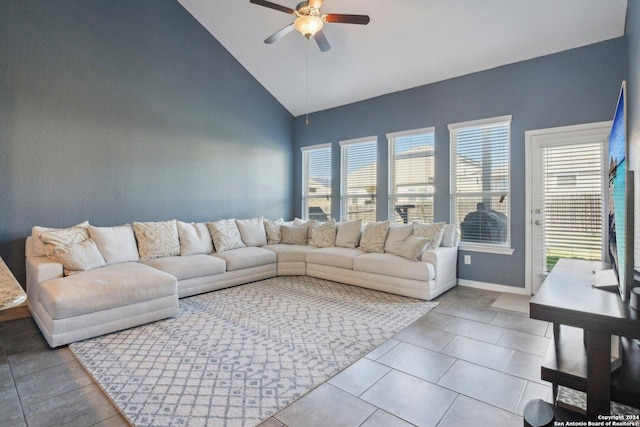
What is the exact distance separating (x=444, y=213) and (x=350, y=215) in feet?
5.86

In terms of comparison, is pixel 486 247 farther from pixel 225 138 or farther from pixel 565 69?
pixel 225 138

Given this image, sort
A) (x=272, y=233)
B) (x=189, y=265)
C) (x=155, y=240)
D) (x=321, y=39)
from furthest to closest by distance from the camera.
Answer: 1. (x=272, y=233)
2. (x=155, y=240)
3. (x=189, y=265)
4. (x=321, y=39)

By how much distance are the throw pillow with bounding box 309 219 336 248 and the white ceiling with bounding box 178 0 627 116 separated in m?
2.39

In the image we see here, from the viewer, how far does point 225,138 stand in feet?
18.1

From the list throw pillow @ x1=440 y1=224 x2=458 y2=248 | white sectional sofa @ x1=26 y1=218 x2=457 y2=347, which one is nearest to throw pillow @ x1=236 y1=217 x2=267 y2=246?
white sectional sofa @ x1=26 y1=218 x2=457 y2=347

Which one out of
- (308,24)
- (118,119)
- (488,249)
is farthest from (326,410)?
(118,119)

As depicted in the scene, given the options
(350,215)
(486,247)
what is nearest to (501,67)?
(486,247)

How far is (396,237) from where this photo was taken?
14.8ft

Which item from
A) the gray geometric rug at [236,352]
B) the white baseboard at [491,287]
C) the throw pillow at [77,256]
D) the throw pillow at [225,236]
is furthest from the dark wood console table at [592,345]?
the throw pillow at [225,236]

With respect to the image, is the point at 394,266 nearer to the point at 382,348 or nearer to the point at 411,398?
the point at 382,348

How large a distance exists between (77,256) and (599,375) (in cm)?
413

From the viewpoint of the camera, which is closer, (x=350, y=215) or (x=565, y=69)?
(x=565, y=69)

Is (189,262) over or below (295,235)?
below

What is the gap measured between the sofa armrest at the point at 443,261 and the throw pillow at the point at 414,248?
7 centimetres
